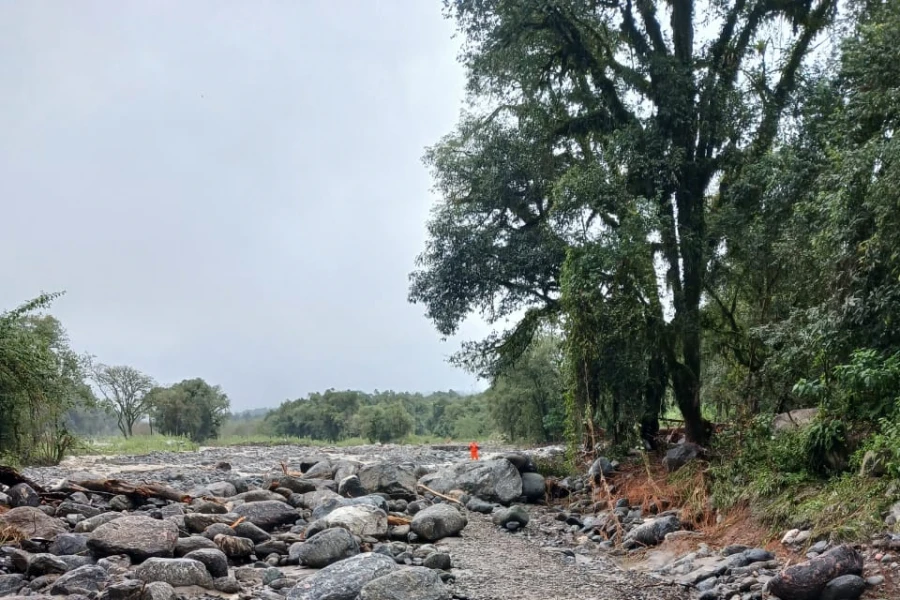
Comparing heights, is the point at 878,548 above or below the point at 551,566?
above

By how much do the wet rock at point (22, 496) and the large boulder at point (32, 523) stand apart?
1.02 meters

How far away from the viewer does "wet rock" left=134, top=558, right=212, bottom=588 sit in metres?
6.18

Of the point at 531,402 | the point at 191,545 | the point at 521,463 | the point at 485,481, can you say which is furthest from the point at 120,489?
the point at 531,402

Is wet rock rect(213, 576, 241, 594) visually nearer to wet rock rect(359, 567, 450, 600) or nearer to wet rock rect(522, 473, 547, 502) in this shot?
wet rock rect(359, 567, 450, 600)

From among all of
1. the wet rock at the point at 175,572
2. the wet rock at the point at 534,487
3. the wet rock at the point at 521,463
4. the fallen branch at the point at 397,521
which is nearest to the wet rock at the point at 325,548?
the wet rock at the point at 175,572

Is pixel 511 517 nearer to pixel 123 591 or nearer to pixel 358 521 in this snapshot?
pixel 358 521

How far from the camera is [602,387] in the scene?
42.8 ft

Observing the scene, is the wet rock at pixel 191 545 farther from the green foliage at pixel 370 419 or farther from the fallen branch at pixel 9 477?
the green foliage at pixel 370 419

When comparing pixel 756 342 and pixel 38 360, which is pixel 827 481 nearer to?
pixel 756 342

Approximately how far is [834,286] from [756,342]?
391 centimetres

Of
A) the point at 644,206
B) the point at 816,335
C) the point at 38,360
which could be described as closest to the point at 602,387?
the point at 644,206

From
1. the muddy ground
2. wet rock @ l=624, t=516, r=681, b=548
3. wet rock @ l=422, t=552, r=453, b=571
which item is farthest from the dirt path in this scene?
wet rock @ l=624, t=516, r=681, b=548

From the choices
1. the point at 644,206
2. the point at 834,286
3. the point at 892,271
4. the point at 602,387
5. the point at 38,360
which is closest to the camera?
the point at 892,271

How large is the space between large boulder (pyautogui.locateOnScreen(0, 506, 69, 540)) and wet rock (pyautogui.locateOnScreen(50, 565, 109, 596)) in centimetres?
183
